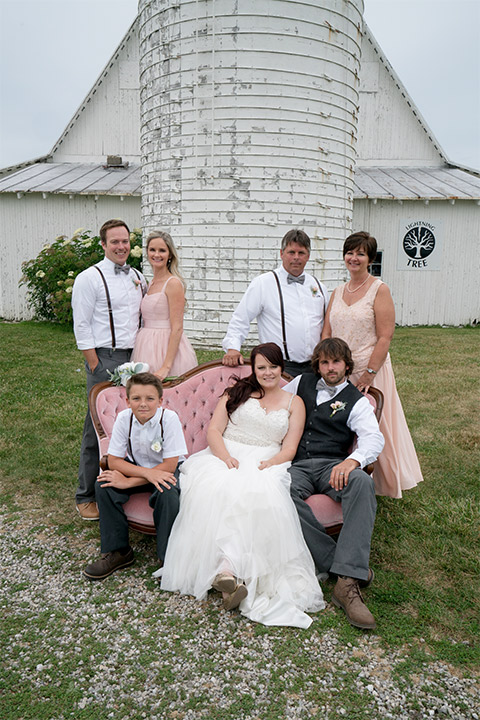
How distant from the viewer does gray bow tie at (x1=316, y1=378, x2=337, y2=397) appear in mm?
4086

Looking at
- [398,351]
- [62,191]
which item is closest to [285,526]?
[398,351]

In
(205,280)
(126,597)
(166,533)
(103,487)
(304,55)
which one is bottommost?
(126,597)

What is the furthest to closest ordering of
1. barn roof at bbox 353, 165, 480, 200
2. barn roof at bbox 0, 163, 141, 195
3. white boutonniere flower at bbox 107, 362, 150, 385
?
barn roof at bbox 0, 163, 141, 195 < barn roof at bbox 353, 165, 480, 200 < white boutonniere flower at bbox 107, 362, 150, 385

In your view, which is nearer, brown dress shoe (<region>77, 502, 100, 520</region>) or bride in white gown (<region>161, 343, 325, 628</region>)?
bride in white gown (<region>161, 343, 325, 628</region>)

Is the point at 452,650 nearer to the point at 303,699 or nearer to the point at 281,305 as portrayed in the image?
the point at 303,699

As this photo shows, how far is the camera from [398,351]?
38.0 feet

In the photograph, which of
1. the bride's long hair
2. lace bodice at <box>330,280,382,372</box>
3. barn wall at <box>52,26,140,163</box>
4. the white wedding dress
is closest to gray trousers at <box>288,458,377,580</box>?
the white wedding dress

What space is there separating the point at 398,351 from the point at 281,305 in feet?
24.9

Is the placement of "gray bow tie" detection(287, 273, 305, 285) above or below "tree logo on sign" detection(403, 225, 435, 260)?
below

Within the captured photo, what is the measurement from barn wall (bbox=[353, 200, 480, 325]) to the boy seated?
12.3 metres

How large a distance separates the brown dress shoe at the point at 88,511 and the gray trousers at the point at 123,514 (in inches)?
33.2

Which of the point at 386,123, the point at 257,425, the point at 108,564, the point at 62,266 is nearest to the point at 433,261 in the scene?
the point at 386,123

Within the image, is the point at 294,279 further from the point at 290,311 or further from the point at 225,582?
the point at 225,582

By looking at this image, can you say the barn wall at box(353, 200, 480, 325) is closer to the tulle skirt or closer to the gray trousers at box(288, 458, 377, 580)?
the gray trousers at box(288, 458, 377, 580)
